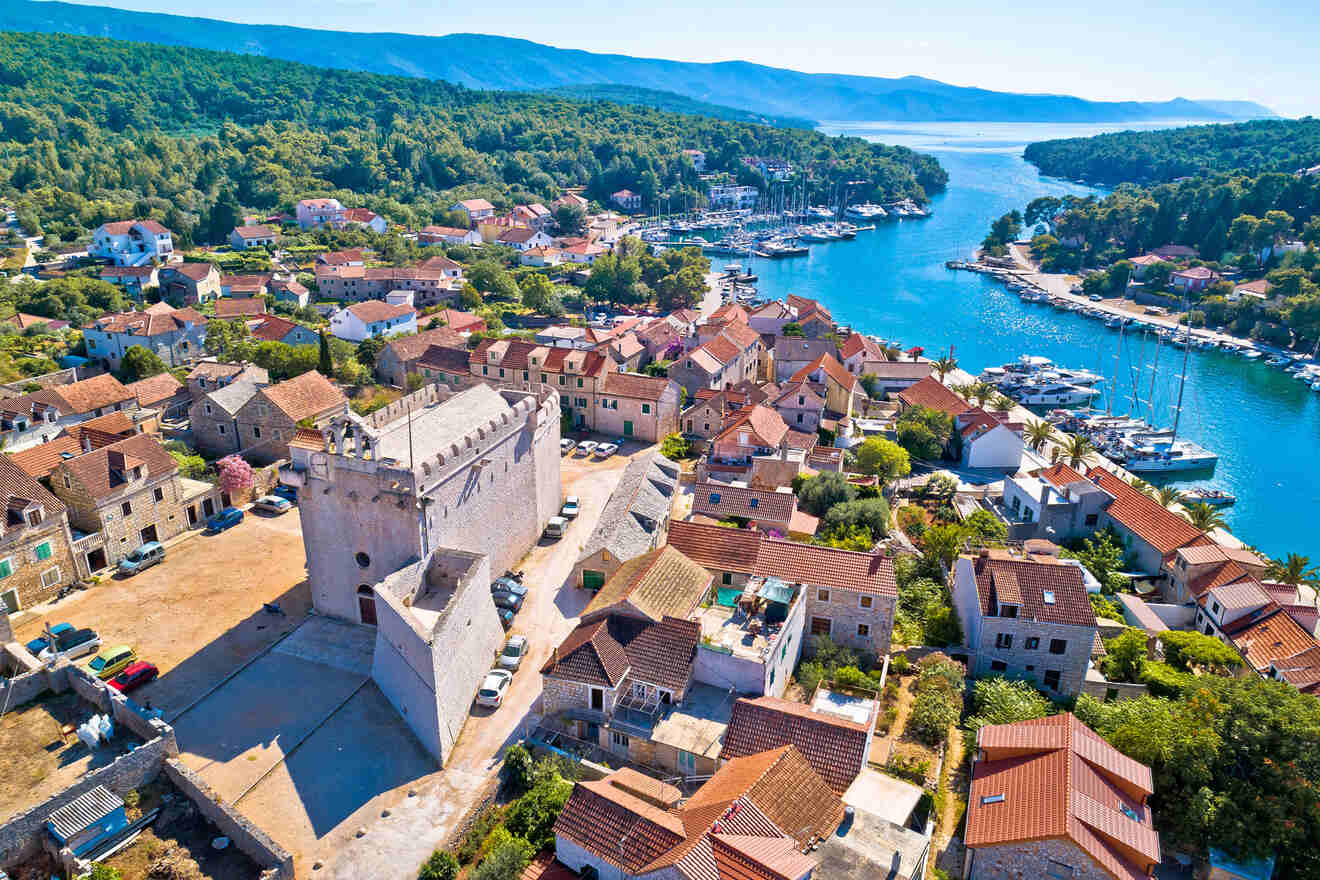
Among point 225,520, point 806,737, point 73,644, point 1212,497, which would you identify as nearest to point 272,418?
point 225,520

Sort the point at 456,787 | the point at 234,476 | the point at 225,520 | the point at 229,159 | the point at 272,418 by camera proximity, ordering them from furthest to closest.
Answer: the point at 229,159
the point at 272,418
the point at 234,476
the point at 225,520
the point at 456,787

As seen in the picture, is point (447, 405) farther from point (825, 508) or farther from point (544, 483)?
point (825, 508)

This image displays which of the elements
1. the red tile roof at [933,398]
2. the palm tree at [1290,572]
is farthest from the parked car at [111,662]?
the red tile roof at [933,398]

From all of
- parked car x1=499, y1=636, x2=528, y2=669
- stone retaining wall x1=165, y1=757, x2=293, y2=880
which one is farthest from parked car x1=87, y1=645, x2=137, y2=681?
parked car x1=499, y1=636, x2=528, y2=669

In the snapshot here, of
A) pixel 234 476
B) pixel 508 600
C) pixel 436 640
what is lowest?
pixel 508 600

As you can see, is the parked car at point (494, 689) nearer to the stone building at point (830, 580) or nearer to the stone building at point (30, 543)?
the stone building at point (830, 580)

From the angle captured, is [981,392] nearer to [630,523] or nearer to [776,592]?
[630,523]
